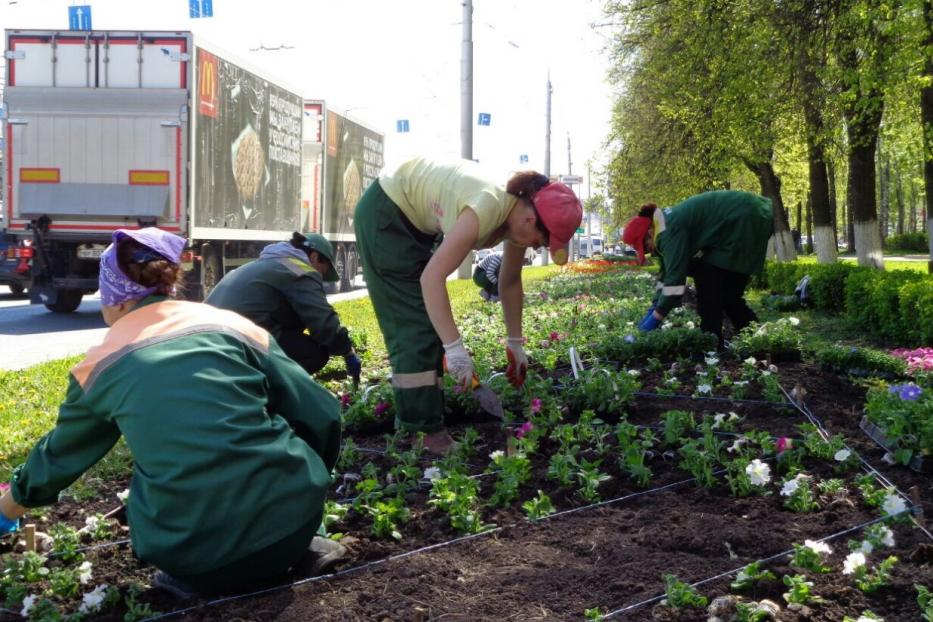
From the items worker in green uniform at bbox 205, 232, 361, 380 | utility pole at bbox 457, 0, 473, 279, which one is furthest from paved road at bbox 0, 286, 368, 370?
utility pole at bbox 457, 0, 473, 279

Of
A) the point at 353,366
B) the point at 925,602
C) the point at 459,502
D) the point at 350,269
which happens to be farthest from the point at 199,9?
the point at 925,602

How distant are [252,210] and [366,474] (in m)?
13.4

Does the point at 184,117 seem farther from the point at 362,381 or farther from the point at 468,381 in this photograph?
the point at 468,381

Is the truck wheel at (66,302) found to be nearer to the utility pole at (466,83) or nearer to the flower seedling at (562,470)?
the utility pole at (466,83)

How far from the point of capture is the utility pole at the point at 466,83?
24.1 metres

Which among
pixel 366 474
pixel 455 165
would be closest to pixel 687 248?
pixel 455 165

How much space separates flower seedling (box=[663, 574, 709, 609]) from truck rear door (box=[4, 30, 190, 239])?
12290 mm

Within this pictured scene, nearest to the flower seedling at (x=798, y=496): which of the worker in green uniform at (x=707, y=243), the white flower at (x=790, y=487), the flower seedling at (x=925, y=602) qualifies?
the white flower at (x=790, y=487)

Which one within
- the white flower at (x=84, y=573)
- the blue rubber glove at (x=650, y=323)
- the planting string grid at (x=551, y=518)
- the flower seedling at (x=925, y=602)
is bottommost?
the white flower at (x=84, y=573)

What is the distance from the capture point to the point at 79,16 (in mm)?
17969

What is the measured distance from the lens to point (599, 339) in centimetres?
822

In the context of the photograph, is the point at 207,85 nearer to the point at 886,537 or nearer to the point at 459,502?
the point at 459,502

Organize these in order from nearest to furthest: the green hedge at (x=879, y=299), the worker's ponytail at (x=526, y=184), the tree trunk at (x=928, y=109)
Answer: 1. the worker's ponytail at (x=526, y=184)
2. the green hedge at (x=879, y=299)
3. the tree trunk at (x=928, y=109)

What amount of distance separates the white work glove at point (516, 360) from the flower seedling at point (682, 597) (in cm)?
270
